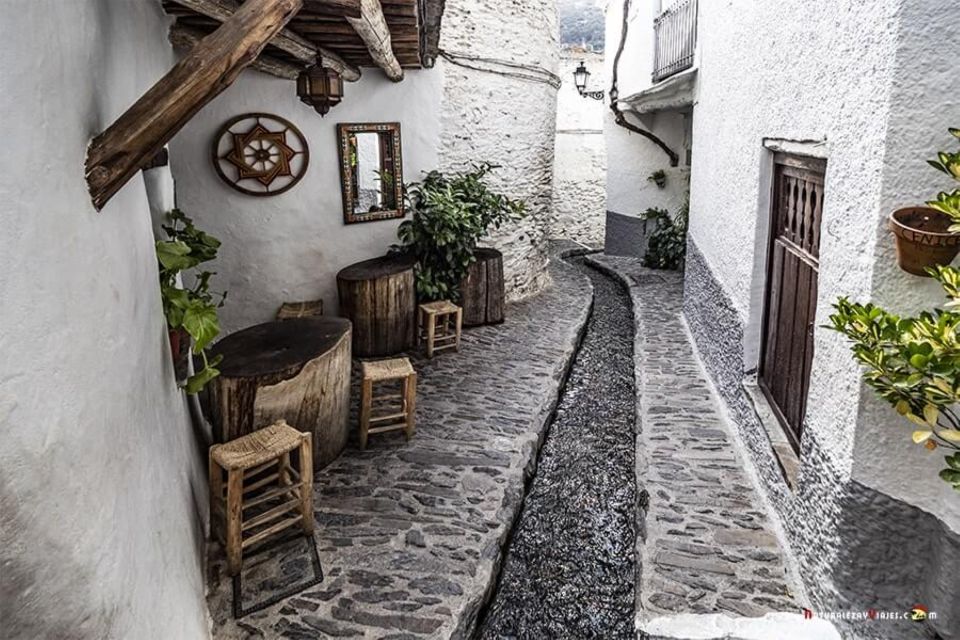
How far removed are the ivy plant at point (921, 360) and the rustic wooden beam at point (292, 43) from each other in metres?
2.97

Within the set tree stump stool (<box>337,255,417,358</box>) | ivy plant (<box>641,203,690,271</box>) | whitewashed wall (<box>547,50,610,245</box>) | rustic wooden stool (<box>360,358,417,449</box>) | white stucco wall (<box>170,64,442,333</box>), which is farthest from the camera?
whitewashed wall (<box>547,50,610,245</box>)

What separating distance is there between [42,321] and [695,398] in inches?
198

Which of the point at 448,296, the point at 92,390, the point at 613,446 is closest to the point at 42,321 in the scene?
the point at 92,390

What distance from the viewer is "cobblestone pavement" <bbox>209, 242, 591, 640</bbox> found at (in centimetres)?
301

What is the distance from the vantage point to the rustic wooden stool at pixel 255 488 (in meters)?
3.19

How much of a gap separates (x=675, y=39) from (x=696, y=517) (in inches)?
275

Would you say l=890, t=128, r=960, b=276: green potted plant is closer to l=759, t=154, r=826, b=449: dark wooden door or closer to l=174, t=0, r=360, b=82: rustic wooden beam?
l=759, t=154, r=826, b=449: dark wooden door

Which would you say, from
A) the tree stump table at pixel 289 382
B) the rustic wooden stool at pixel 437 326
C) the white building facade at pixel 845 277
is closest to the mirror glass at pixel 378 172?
the rustic wooden stool at pixel 437 326

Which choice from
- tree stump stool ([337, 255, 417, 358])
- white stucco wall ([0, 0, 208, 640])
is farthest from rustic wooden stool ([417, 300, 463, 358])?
white stucco wall ([0, 0, 208, 640])

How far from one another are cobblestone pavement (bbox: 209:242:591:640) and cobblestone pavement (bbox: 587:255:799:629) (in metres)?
0.84

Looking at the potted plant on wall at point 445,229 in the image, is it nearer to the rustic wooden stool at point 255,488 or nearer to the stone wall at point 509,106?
the stone wall at point 509,106

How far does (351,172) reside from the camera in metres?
6.84

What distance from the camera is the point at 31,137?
1551mm

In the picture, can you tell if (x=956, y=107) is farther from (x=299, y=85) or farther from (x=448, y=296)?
(x=448, y=296)
